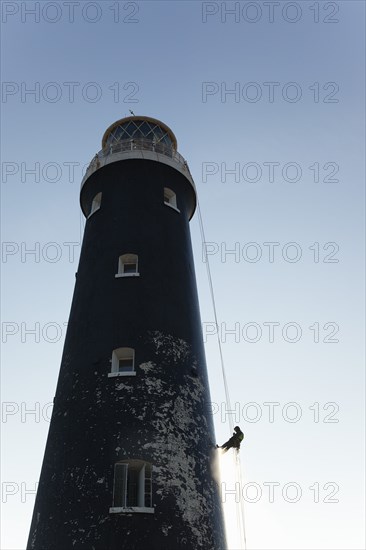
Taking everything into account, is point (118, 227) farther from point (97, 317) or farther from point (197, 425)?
point (197, 425)

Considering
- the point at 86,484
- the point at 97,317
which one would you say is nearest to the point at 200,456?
the point at 86,484

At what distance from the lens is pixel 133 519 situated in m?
17.4

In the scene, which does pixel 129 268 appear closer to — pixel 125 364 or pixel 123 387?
pixel 125 364

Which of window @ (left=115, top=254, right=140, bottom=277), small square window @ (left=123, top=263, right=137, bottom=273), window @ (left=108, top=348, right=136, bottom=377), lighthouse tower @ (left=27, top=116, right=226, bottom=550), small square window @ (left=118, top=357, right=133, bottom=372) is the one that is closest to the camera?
lighthouse tower @ (left=27, top=116, right=226, bottom=550)

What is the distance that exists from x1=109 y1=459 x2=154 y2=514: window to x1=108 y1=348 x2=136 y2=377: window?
3496 mm

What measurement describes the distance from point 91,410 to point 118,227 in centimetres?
891

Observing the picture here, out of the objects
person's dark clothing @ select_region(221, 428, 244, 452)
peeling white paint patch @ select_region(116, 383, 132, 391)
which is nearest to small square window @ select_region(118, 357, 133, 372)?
peeling white paint patch @ select_region(116, 383, 132, 391)

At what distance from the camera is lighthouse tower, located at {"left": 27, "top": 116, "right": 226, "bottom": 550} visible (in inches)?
707

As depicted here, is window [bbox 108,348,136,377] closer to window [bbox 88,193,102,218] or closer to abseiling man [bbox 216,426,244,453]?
abseiling man [bbox 216,426,244,453]

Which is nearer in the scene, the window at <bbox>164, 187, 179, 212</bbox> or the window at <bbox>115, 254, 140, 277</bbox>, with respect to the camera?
the window at <bbox>115, 254, 140, 277</bbox>

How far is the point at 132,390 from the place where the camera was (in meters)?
20.2

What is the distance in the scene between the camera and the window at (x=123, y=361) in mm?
21042

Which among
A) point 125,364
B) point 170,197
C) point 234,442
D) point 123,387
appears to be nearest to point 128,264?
point 125,364

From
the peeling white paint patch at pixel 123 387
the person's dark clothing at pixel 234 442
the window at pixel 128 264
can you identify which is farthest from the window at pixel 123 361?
the person's dark clothing at pixel 234 442
